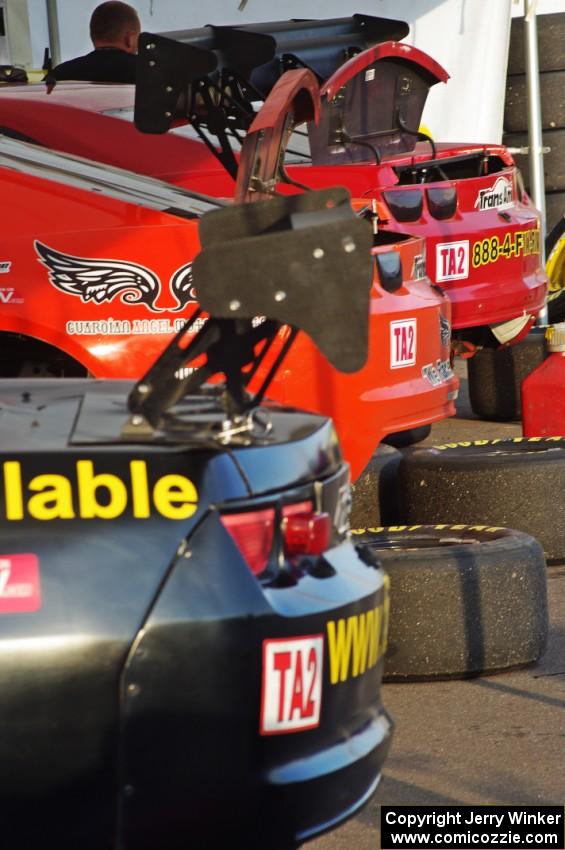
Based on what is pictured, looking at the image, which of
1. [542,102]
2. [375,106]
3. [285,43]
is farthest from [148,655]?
[542,102]

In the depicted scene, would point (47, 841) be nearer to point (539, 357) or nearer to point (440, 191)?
point (440, 191)

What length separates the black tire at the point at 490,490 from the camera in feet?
16.4

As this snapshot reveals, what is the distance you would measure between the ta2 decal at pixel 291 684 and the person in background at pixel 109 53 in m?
6.49

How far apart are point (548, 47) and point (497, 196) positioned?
165 inches

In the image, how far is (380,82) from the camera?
21.3 feet

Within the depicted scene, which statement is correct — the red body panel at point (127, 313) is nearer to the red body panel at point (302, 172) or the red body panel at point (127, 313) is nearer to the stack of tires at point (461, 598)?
the stack of tires at point (461, 598)

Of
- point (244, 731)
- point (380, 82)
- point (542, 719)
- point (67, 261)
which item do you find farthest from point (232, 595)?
point (380, 82)

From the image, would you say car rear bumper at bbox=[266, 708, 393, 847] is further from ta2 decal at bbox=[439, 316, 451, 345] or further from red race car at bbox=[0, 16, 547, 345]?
red race car at bbox=[0, 16, 547, 345]

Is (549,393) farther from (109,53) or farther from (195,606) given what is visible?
A: (195,606)

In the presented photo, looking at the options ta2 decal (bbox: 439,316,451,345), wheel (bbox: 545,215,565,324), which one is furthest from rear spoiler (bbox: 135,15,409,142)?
wheel (bbox: 545,215,565,324)

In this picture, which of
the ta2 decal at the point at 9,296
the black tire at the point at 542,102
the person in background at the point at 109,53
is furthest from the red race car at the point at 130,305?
the black tire at the point at 542,102

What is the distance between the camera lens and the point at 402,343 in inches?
188

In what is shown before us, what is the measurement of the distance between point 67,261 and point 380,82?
95.5 inches

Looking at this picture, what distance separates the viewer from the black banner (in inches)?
127
